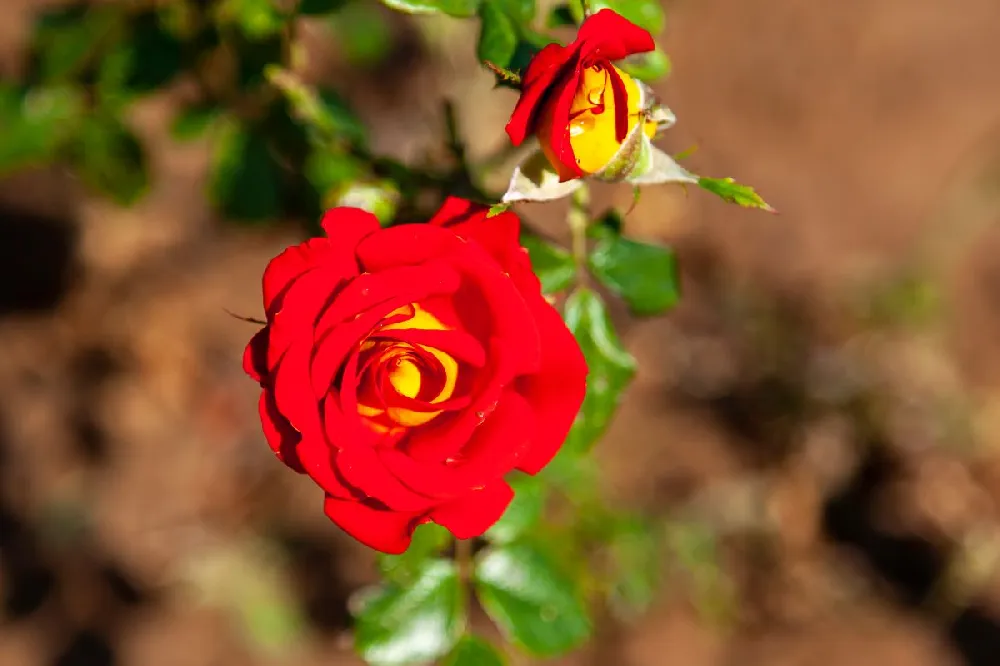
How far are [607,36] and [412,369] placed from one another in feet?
1.25

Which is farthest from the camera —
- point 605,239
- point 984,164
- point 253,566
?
point 984,164

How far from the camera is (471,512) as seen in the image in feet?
3.11

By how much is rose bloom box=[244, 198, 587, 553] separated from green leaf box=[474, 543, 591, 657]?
49 cm

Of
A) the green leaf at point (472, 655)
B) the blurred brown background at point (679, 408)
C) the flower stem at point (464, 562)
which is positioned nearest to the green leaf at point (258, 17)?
the flower stem at point (464, 562)

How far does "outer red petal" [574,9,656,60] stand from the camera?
0.89 m

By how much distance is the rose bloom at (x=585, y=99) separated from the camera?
0.89 metres

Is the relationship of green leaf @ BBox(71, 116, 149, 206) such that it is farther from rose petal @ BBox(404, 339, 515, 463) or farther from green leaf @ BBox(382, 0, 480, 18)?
rose petal @ BBox(404, 339, 515, 463)

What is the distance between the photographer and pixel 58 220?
2852 mm

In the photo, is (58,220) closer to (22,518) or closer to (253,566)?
(22,518)

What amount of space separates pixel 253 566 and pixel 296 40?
5.45ft

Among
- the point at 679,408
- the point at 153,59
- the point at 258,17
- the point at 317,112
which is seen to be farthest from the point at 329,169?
the point at 679,408

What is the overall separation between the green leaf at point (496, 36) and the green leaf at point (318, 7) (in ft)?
0.93

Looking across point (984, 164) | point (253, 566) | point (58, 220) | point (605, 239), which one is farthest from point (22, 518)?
point (984, 164)

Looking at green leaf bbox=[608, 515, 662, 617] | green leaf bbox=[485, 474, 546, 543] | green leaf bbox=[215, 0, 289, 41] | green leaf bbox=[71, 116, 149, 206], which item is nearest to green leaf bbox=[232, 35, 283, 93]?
green leaf bbox=[215, 0, 289, 41]
